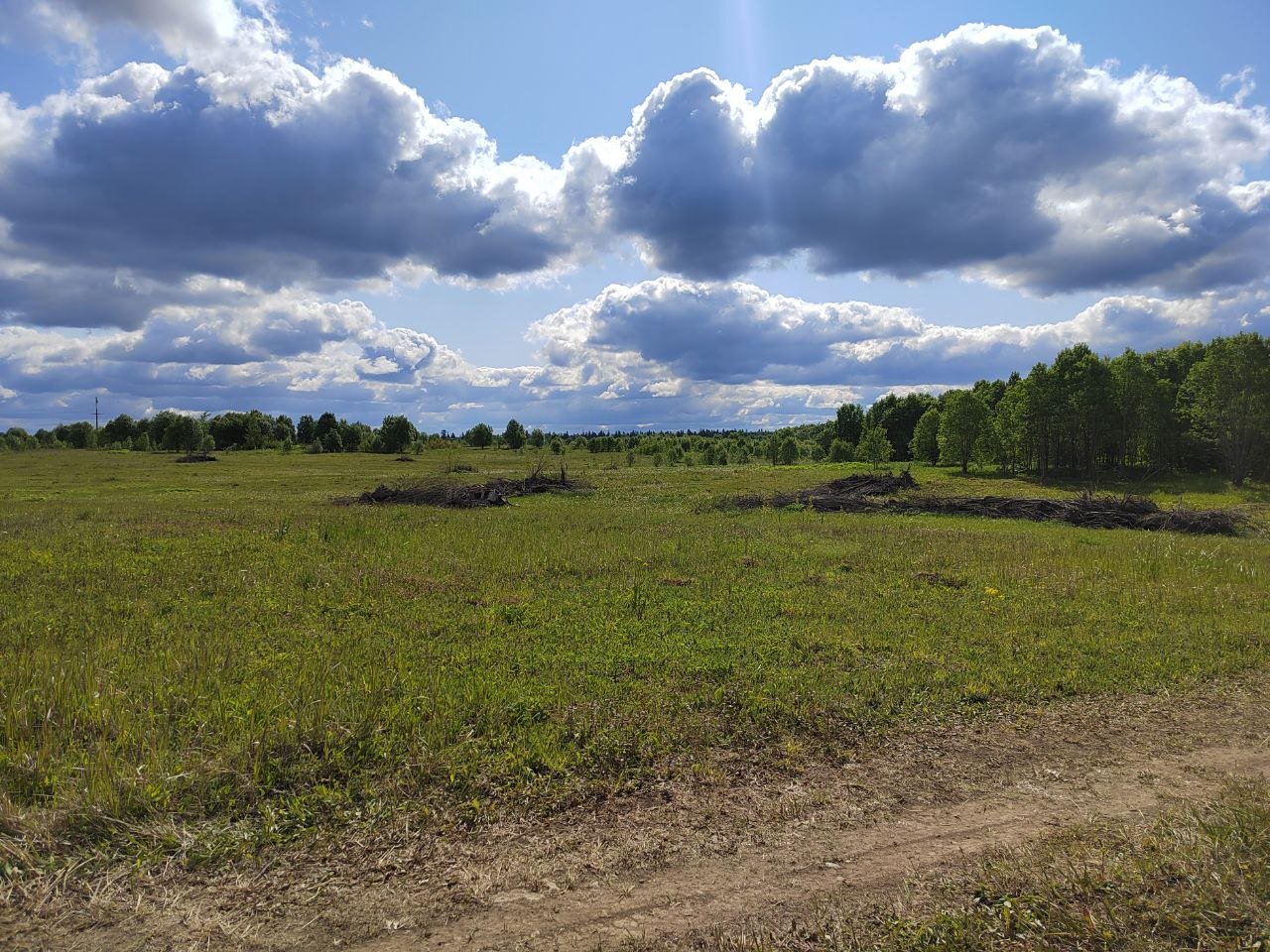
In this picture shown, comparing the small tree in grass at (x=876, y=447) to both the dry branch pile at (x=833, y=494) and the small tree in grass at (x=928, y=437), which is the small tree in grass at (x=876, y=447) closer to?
the small tree in grass at (x=928, y=437)

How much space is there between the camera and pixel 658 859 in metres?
4.67

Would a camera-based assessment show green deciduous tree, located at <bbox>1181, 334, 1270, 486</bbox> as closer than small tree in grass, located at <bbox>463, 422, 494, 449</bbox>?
Yes

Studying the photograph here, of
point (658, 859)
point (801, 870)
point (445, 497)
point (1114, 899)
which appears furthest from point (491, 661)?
point (445, 497)

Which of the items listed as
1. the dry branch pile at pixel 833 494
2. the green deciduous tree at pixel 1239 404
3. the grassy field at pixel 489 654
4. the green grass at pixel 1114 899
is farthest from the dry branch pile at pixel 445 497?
the green deciduous tree at pixel 1239 404

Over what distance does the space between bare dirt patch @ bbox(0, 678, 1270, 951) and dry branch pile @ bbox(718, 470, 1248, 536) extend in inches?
888

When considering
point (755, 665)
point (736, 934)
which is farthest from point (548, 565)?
point (736, 934)

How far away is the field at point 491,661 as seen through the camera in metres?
5.24

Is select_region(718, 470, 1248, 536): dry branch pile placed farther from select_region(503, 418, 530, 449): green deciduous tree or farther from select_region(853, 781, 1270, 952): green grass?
select_region(503, 418, 530, 449): green deciduous tree

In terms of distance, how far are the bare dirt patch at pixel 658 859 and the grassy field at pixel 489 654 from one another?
1.29 ft

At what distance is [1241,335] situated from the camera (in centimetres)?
4819

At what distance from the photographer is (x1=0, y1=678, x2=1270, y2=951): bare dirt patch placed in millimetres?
3957

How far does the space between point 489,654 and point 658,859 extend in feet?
15.2

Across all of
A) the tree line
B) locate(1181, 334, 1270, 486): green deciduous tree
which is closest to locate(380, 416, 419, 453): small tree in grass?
the tree line

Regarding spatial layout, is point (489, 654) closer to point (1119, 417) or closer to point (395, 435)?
point (1119, 417)
